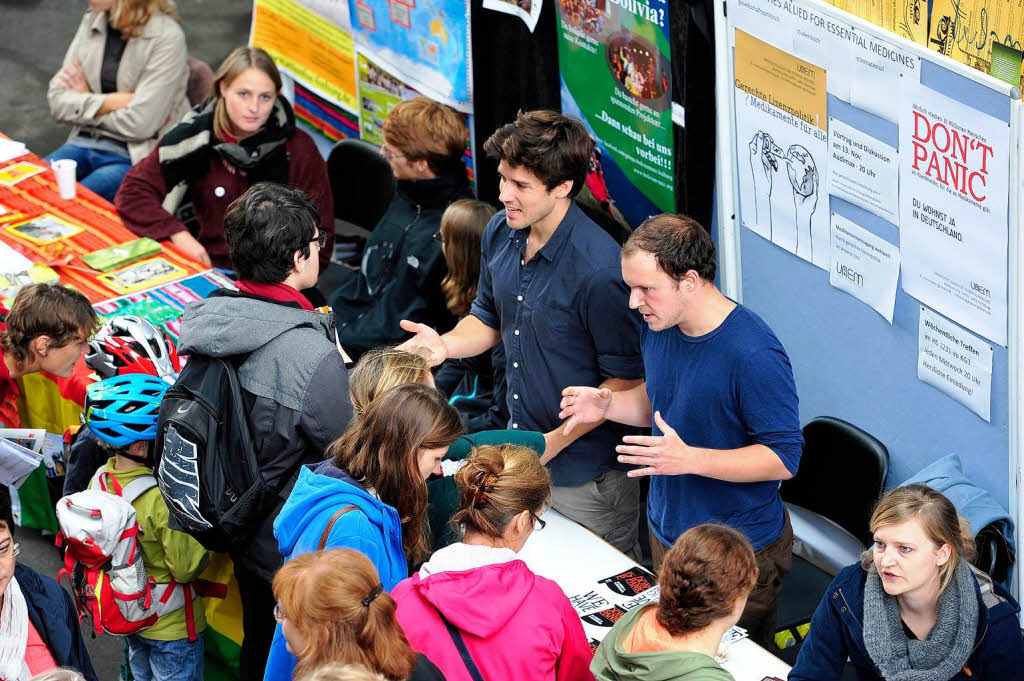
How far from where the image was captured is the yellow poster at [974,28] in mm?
3186

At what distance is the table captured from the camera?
3.10m

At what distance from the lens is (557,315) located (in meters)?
3.61

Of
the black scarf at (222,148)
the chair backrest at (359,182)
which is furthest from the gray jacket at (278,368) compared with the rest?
the chair backrest at (359,182)

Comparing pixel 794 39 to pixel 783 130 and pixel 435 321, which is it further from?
pixel 435 321

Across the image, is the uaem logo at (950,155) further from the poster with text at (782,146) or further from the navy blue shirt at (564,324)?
the navy blue shirt at (564,324)

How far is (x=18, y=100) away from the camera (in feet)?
29.6

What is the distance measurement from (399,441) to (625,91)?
2.11 metres

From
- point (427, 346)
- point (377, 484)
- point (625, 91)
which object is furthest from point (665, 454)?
point (625, 91)

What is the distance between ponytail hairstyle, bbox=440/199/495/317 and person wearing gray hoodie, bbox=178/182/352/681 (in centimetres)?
93

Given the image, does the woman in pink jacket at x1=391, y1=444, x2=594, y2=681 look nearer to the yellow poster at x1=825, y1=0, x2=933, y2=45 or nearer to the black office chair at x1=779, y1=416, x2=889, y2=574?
the black office chair at x1=779, y1=416, x2=889, y2=574

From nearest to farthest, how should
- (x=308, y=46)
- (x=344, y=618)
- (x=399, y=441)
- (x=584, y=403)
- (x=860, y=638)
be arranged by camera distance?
(x=344, y=618) < (x=399, y=441) < (x=860, y=638) < (x=584, y=403) < (x=308, y=46)

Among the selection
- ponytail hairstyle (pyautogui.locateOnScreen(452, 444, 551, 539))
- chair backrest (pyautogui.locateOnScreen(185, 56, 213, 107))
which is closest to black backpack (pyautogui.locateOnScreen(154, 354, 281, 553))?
ponytail hairstyle (pyautogui.locateOnScreen(452, 444, 551, 539))

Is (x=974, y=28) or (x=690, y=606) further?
(x=974, y=28)

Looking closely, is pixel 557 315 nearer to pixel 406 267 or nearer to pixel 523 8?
pixel 406 267
